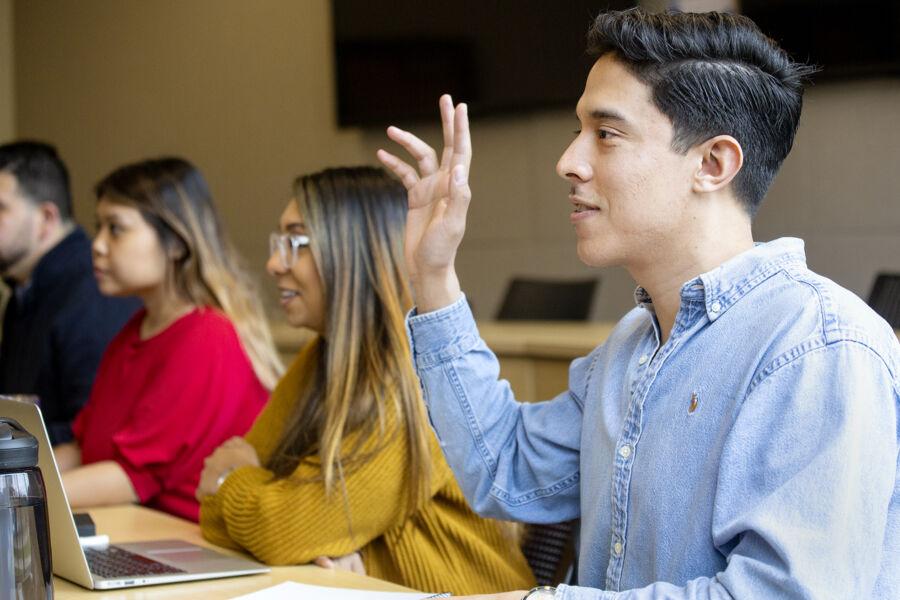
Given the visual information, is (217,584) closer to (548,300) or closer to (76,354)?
(76,354)

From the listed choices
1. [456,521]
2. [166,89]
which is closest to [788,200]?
[456,521]

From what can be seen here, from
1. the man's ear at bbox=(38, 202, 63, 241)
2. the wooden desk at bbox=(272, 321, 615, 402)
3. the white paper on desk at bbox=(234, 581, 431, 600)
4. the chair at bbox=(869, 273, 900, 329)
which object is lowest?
the wooden desk at bbox=(272, 321, 615, 402)

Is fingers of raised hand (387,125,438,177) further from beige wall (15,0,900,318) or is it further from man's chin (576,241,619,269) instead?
beige wall (15,0,900,318)

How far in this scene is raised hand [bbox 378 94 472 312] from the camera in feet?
4.83

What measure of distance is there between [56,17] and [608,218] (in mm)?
6821

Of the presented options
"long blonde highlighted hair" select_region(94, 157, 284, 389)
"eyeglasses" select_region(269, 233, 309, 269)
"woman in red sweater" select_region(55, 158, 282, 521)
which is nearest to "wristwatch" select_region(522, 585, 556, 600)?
"eyeglasses" select_region(269, 233, 309, 269)

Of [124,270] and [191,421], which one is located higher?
[124,270]

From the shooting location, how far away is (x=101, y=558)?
1750mm

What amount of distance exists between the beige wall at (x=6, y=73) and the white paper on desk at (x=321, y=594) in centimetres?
694

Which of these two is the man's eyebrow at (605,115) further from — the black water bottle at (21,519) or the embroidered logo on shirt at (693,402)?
the black water bottle at (21,519)

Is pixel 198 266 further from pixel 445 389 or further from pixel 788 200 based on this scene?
pixel 788 200

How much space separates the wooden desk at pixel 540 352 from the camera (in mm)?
3428

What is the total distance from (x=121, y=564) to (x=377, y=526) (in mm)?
395

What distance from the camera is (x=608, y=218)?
4.40ft
